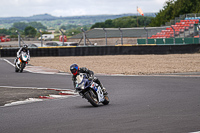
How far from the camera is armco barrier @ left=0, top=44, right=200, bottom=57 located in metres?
31.0

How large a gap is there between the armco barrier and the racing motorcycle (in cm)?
2122

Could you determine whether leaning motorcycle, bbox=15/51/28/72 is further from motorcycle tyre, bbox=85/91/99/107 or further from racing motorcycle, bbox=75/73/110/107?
motorcycle tyre, bbox=85/91/99/107

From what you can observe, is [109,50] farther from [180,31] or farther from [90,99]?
[90,99]

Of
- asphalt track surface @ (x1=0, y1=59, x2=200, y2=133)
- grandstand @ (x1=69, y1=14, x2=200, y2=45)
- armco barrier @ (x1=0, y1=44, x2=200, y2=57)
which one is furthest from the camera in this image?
grandstand @ (x1=69, y1=14, x2=200, y2=45)

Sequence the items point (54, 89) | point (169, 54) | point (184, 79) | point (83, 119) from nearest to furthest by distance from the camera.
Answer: point (83, 119) < point (54, 89) < point (184, 79) < point (169, 54)

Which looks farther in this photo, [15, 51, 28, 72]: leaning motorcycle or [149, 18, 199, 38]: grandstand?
[149, 18, 199, 38]: grandstand

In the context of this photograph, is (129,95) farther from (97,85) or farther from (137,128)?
(137,128)

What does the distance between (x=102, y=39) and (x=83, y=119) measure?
1742 inches

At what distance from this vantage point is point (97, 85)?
1056 centimetres

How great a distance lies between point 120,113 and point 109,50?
24.4 meters

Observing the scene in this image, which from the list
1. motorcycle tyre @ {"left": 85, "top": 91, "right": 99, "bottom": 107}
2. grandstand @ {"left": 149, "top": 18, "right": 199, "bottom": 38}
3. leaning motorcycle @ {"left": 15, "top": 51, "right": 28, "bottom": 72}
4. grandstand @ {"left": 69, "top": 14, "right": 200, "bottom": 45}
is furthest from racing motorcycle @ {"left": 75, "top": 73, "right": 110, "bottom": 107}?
grandstand @ {"left": 149, "top": 18, "right": 199, "bottom": 38}

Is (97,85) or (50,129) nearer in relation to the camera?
(50,129)

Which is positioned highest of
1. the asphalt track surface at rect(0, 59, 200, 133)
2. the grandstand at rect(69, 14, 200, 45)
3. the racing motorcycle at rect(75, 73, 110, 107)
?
the grandstand at rect(69, 14, 200, 45)

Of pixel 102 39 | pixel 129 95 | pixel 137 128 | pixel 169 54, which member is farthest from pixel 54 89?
pixel 102 39
